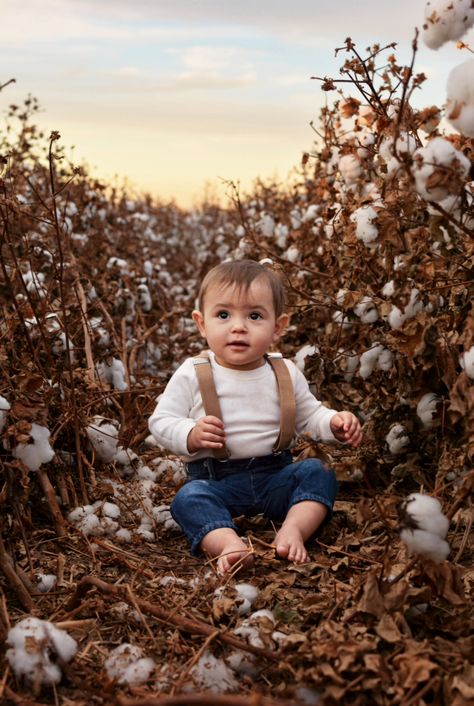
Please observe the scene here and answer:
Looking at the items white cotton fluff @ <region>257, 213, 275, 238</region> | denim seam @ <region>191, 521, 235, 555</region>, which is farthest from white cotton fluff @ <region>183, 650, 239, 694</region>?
white cotton fluff @ <region>257, 213, 275, 238</region>

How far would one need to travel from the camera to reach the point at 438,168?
71.8 inches

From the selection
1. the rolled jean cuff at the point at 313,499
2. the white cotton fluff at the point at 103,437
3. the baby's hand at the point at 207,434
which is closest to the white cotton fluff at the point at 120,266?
the white cotton fluff at the point at 103,437

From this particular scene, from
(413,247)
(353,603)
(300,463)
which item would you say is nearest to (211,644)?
(353,603)

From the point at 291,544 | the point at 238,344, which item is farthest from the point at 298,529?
the point at 238,344

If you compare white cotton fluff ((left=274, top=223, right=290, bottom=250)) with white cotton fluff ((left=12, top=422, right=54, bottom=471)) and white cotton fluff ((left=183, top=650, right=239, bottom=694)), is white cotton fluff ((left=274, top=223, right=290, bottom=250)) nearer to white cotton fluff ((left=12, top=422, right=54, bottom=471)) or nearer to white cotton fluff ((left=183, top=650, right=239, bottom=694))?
white cotton fluff ((left=12, top=422, right=54, bottom=471))

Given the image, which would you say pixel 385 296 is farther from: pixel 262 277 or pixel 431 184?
pixel 431 184

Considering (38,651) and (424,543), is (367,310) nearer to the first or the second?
(424,543)

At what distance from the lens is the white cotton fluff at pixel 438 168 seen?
1.82 m

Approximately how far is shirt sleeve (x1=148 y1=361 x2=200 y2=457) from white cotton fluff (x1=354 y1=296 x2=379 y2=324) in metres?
0.66

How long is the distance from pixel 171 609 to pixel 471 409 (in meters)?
0.85

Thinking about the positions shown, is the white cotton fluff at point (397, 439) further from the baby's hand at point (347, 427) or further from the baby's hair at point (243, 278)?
the baby's hair at point (243, 278)

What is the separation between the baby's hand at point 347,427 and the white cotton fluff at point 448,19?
1.21 metres

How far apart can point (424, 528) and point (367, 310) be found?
1481mm

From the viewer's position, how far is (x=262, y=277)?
2.92 meters
